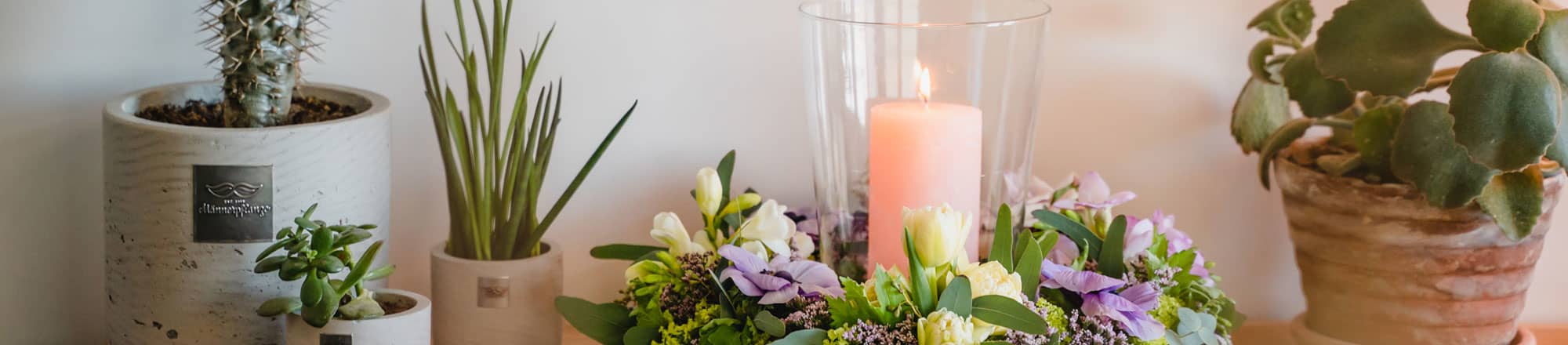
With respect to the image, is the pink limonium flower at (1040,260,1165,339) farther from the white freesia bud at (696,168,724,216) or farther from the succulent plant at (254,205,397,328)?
the succulent plant at (254,205,397,328)

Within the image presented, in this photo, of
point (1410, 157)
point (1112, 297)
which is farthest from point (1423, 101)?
point (1112, 297)

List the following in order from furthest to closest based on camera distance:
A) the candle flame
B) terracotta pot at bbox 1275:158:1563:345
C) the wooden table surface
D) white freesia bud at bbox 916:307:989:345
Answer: the wooden table surface, terracotta pot at bbox 1275:158:1563:345, the candle flame, white freesia bud at bbox 916:307:989:345

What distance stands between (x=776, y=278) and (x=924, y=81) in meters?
0.14

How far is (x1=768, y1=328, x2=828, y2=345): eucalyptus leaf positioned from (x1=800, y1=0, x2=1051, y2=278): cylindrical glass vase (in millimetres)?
98

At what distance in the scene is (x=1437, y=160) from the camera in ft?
2.48

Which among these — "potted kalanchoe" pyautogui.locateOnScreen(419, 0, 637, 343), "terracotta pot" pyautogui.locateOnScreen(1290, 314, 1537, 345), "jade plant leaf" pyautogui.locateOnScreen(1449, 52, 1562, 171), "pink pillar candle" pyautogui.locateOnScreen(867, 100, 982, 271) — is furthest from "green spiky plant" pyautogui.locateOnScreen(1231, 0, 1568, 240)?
"potted kalanchoe" pyautogui.locateOnScreen(419, 0, 637, 343)

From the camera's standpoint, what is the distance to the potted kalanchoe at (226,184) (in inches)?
26.7

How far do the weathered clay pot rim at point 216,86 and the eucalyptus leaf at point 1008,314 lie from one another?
1.22 feet

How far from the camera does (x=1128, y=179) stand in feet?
3.20

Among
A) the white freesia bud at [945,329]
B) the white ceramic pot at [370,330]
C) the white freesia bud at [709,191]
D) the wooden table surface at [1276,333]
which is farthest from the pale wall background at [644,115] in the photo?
the white freesia bud at [945,329]

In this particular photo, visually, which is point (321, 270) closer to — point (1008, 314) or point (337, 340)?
point (337, 340)

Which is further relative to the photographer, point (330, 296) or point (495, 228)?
point (495, 228)

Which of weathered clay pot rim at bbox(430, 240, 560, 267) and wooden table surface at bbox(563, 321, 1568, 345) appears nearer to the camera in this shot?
weathered clay pot rim at bbox(430, 240, 560, 267)

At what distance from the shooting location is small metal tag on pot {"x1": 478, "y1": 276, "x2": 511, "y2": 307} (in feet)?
2.52
